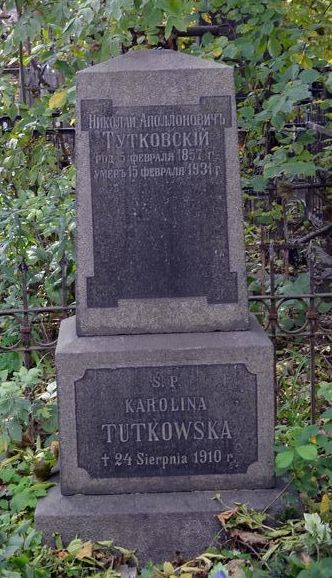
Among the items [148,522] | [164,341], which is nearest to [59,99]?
[164,341]

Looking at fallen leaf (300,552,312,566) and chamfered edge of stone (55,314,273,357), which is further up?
chamfered edge of stone (55,314,273,357)

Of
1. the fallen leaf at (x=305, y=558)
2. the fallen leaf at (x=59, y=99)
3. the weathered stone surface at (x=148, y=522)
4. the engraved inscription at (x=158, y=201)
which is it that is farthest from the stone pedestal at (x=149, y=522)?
the fallen leaf at (x=59, y=99)

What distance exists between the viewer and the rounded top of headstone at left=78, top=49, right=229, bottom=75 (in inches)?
139

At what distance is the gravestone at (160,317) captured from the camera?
3521 mm

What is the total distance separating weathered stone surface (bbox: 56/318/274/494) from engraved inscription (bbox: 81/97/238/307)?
24 centimetres

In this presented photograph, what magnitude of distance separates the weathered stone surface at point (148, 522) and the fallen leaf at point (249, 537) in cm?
9

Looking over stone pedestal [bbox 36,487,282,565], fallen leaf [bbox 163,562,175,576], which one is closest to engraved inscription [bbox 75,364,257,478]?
stone pedestal [bbox 36,487,282,565]

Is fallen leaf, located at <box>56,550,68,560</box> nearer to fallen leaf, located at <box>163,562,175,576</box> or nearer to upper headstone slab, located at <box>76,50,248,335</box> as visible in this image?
fallen leaf, located at <box>163,562,175,576</box>

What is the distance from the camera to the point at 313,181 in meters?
8.85

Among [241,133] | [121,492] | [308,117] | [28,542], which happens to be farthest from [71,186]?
[308,117]

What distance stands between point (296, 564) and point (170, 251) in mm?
1368

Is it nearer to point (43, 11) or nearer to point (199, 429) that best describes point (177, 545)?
point (199, 429)

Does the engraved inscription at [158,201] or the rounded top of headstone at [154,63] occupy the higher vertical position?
the rounded top of headstone at [154,63]

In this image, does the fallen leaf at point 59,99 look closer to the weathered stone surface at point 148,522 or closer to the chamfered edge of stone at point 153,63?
the chamfered edge of stone at point 153,63
